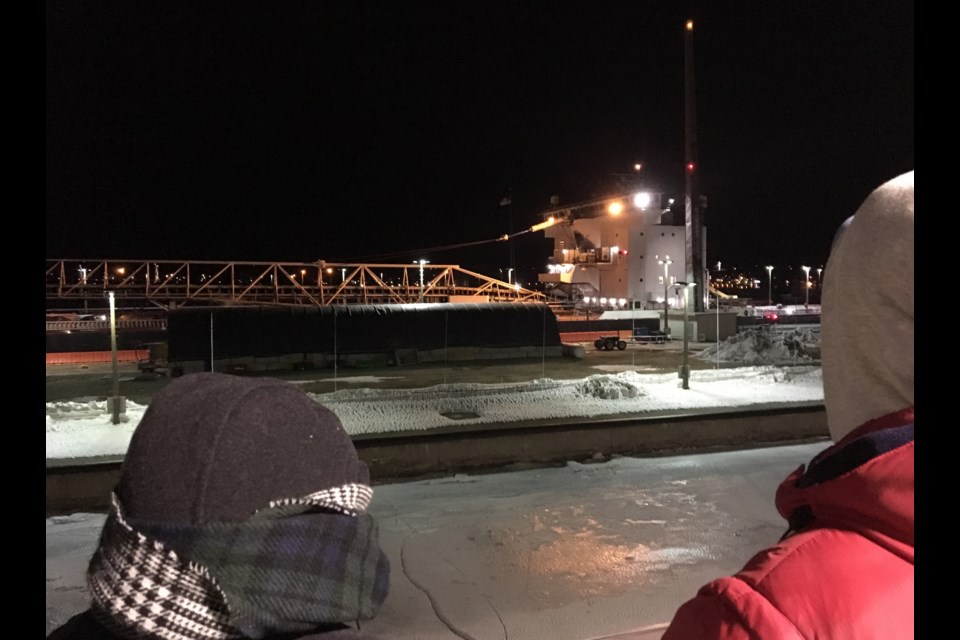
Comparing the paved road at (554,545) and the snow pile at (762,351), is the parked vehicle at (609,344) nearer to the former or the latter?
the snow pile at (762,351)

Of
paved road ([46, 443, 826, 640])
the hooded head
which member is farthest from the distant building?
the hooded head

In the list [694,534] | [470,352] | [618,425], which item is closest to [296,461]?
[694,534]

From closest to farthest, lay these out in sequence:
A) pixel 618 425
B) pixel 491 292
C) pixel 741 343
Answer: pixel 618 425 < pixel 741 343 < pixel 491 292

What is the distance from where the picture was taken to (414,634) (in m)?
4.92

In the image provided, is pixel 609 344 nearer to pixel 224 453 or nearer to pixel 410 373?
pixel 410 373

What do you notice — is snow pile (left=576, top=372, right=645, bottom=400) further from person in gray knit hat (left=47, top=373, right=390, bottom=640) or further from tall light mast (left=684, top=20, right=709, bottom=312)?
tall light mast (left=684, top=20, right=709, bottom=312)

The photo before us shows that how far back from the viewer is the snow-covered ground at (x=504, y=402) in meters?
11.1

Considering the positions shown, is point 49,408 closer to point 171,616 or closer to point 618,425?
point 618,425

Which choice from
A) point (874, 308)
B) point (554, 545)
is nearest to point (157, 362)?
point (554, 545)

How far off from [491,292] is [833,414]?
35600 millimetres

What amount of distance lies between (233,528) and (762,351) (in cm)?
2228

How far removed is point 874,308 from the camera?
3.97 ft

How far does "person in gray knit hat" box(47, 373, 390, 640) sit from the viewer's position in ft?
3.60

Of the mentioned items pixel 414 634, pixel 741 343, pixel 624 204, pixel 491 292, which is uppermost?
pixel 624 204
